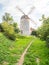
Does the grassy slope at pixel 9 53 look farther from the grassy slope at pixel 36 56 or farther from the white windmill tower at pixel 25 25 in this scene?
the white windmill tower at pixel 25 25

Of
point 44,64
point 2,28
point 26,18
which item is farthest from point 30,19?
point 44,64

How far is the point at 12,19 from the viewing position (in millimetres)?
77438

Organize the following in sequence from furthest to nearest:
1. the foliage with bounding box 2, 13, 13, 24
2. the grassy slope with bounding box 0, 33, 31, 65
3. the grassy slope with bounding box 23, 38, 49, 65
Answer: the foliage with bounding box 2, 13, 13, 24 → the grassy slope with bounding box 23, 38, 49, 65 → the grassy slope with bounding box 0, 33, 31, 65

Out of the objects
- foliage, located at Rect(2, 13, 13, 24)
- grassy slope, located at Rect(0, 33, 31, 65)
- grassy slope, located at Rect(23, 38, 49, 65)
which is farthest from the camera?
foliage, located at Rect(2, 13, 13, 24)

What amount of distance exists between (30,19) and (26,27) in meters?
8.88

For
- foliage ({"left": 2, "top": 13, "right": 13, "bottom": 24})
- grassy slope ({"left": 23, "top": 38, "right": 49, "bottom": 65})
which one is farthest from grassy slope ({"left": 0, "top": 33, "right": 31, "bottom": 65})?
foliage ({"left": 2, "top": 13, "right": 13, "bottom": 24})

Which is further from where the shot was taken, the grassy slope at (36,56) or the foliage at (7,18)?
the foliage at (7,18)

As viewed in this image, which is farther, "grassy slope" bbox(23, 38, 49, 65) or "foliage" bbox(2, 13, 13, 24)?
"foliage" bbox(2, 13, 13, 24)

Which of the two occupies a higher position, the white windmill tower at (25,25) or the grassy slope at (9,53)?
the grassy slope at (9,53)

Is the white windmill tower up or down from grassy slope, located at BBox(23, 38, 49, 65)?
down

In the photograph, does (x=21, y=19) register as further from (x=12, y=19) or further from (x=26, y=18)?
(x=12, y=19)

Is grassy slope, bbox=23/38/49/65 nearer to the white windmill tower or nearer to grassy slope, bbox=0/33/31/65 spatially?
grassy slope, bbox=0/33/31/65

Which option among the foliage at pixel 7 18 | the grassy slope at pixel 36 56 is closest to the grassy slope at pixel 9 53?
the grassy slope at pixel 36 56

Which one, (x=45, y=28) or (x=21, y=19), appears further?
(x=21, y=19)
